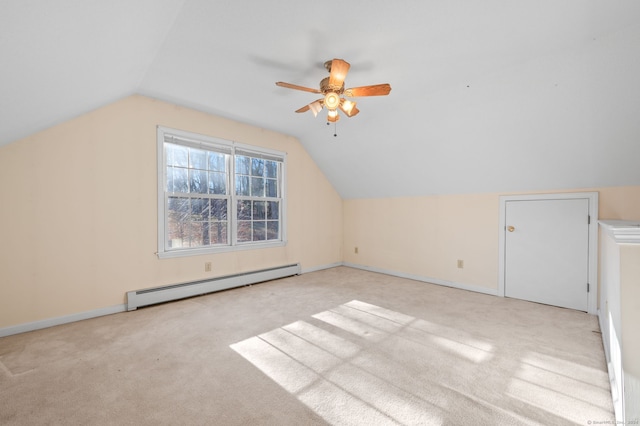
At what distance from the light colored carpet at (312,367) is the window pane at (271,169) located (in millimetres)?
2359

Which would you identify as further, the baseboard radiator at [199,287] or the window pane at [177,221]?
A: the window pane at [177,221]

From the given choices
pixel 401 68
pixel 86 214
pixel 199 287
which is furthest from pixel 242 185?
pixel 401 68

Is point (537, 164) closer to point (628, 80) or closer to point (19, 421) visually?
point (628, 80)

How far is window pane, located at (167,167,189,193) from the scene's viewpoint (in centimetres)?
361

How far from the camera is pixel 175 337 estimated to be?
250cm

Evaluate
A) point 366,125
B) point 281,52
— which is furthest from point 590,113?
point 281,52

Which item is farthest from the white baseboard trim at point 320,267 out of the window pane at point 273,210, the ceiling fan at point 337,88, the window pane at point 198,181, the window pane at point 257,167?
the ceiling fan at point 337,88

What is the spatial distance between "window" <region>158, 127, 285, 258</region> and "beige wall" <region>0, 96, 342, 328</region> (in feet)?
0.45

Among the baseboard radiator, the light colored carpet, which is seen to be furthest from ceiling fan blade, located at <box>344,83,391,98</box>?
the baseboard radiator

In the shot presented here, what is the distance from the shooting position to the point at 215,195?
13.0 ft

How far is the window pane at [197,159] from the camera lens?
12.5 ft

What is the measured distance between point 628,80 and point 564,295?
236 cm

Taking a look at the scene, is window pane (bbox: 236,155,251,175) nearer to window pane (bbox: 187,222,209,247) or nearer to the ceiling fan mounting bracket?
window pane (bbox: 187,222,209,247)

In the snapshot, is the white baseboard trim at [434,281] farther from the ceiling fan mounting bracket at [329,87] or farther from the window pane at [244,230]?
the ceiling fan mounting bracket at [329,87]
